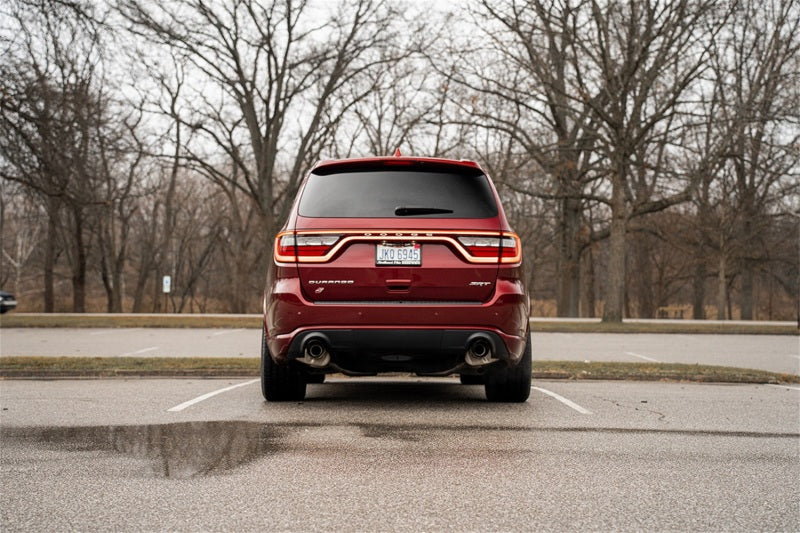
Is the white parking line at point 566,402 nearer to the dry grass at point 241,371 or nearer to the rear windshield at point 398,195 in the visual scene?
→ the dry grass at point 241,371

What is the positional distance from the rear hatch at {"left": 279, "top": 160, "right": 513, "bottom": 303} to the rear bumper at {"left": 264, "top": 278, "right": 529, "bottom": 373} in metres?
0.08

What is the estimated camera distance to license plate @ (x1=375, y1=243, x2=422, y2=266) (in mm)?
6395

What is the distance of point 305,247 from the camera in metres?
6.47

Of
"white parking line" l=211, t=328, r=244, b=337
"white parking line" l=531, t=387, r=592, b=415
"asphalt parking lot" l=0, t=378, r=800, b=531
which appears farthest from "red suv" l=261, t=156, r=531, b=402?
"white parking line" l=211, t=328, r=244, b=337

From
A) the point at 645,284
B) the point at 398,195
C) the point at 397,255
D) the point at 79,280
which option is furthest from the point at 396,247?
the point at 645,284

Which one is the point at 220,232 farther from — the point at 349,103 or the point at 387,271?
the point at 387,271

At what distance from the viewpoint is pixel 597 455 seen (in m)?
5.24

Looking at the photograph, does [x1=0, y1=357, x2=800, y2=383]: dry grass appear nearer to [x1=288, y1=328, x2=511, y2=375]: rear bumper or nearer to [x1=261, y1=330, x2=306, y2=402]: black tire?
[x1=261, y1=330, x2=306, y2=402]: black tire

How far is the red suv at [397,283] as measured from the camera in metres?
6.39

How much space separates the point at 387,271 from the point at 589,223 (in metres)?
36.8

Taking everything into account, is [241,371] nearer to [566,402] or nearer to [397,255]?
[566,402]

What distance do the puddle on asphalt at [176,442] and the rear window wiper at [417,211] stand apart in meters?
1.91

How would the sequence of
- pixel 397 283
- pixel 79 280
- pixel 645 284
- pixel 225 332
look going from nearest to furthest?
pixel 397 283, pixel 225 332, pixel 79 280, pixel 645 284

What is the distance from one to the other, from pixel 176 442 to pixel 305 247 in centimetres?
177
